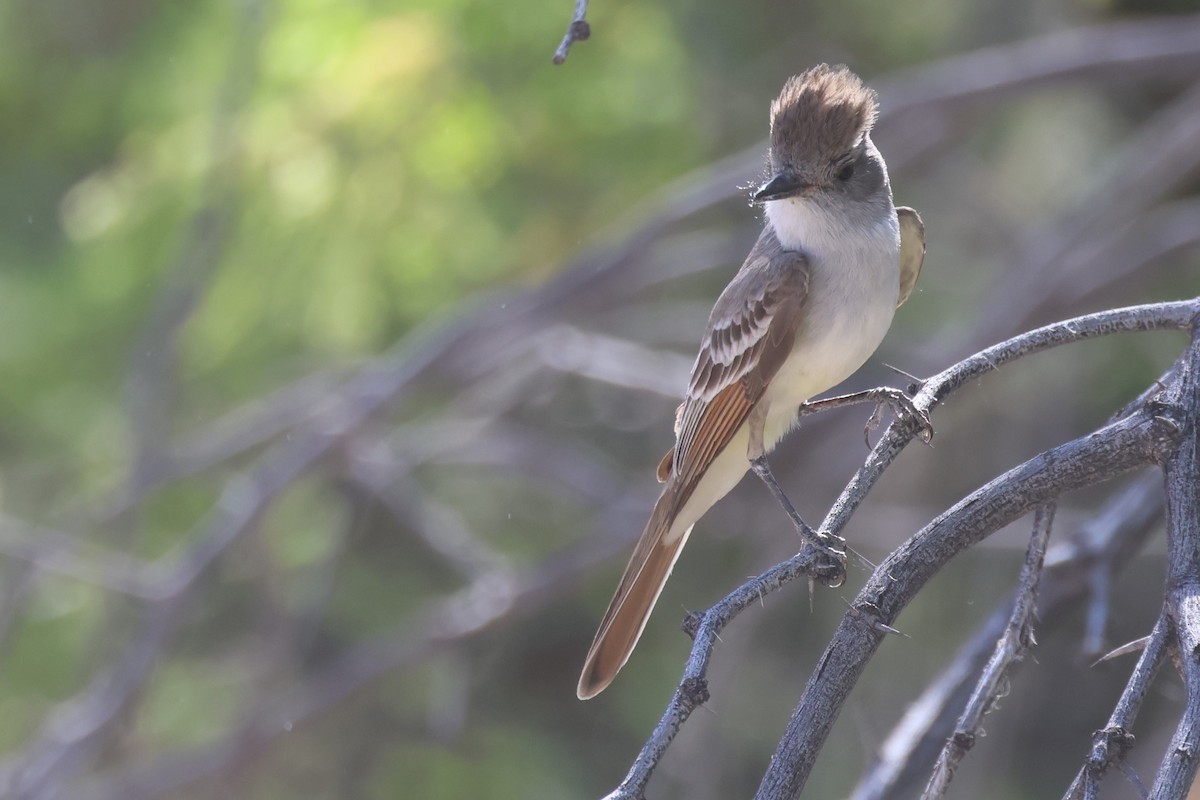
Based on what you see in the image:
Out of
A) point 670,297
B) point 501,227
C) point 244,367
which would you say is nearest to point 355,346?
point 244,367

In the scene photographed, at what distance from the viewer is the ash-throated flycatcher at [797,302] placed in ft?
10.2

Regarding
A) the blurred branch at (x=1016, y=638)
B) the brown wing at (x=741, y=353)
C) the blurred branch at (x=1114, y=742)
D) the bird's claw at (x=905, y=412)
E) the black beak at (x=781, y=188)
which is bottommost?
the blurred branch at (x=1114, y=742)

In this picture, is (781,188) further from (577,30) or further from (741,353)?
(577,30)

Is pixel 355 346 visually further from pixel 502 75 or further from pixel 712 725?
pixel 712 725

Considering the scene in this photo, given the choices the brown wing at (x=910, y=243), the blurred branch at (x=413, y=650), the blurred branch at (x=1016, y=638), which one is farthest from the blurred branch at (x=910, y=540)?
the blurred branch at (x=413, y=650)

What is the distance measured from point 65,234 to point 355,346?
54.2 inches

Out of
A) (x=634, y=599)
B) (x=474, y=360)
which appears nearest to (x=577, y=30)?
(x=634, y=599)

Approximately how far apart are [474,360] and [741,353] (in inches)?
89.4

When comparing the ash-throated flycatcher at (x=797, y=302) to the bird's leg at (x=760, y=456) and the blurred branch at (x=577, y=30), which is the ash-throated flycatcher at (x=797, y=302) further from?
the blurred branch at (x=577, y=30)

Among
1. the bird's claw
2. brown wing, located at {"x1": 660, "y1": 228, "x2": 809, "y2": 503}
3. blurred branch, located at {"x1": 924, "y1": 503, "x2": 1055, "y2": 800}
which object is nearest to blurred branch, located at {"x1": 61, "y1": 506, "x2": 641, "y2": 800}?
brown wing, located at {"x1": 660, "y1": 228, "x2": 809, "y2": 503}

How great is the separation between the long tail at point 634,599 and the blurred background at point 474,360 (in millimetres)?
1795

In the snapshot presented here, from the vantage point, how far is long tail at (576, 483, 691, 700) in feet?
9.38

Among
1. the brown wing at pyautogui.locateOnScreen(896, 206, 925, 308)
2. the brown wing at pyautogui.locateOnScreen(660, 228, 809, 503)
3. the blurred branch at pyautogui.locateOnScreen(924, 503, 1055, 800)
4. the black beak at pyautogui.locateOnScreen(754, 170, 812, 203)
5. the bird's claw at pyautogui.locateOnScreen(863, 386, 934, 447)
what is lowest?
the blurred branch at pyautogui.locateOnScreen(924, 503, 1055, 800)

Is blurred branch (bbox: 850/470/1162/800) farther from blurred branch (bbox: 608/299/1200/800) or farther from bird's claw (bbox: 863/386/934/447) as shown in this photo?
blurred branch (bbox: 608/299/1200/800)
